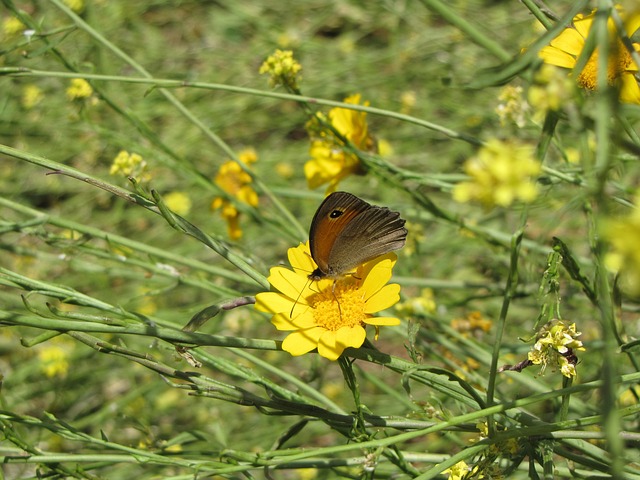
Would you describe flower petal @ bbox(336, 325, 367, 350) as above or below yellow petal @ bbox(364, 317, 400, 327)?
below

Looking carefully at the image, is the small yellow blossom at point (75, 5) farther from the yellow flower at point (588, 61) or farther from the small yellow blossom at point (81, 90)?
the yellow flower at point (588, 61)

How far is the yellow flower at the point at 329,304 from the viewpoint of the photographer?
1.17m

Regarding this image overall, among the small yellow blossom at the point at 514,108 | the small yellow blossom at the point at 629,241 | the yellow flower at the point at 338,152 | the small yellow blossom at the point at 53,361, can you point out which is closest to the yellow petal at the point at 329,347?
the small yellow blossom at the point at 629,241

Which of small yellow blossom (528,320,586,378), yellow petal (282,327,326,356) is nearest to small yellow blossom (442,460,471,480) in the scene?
small yellow blossom (528,320,586,378)

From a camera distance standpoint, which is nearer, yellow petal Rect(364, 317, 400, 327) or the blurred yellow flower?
yellow petal Rect(364, 317, 400, 327)

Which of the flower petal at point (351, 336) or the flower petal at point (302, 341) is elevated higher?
the flower petal at point (351, 336)

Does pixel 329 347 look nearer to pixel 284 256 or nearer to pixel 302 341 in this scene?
pixel 302 341

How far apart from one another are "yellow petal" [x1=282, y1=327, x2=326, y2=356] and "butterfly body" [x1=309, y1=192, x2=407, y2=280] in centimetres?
16

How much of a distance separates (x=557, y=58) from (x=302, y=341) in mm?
680

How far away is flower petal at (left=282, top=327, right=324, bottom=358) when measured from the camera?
3.84 feet

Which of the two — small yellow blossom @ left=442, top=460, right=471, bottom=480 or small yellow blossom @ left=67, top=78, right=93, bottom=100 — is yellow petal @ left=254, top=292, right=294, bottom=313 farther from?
small yellow blossom @ left=67, top=78, right=93, bottom=100

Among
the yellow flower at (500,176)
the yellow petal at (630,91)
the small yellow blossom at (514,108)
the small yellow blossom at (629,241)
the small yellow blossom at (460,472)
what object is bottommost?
the small yellow blossom at (460,472)

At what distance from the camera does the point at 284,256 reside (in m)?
3.34

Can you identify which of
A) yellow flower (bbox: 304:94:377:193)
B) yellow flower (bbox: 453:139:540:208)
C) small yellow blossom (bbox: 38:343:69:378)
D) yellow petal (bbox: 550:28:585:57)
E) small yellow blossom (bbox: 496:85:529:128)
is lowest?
small yellow blossom (bbox: 38:343:69:378)
